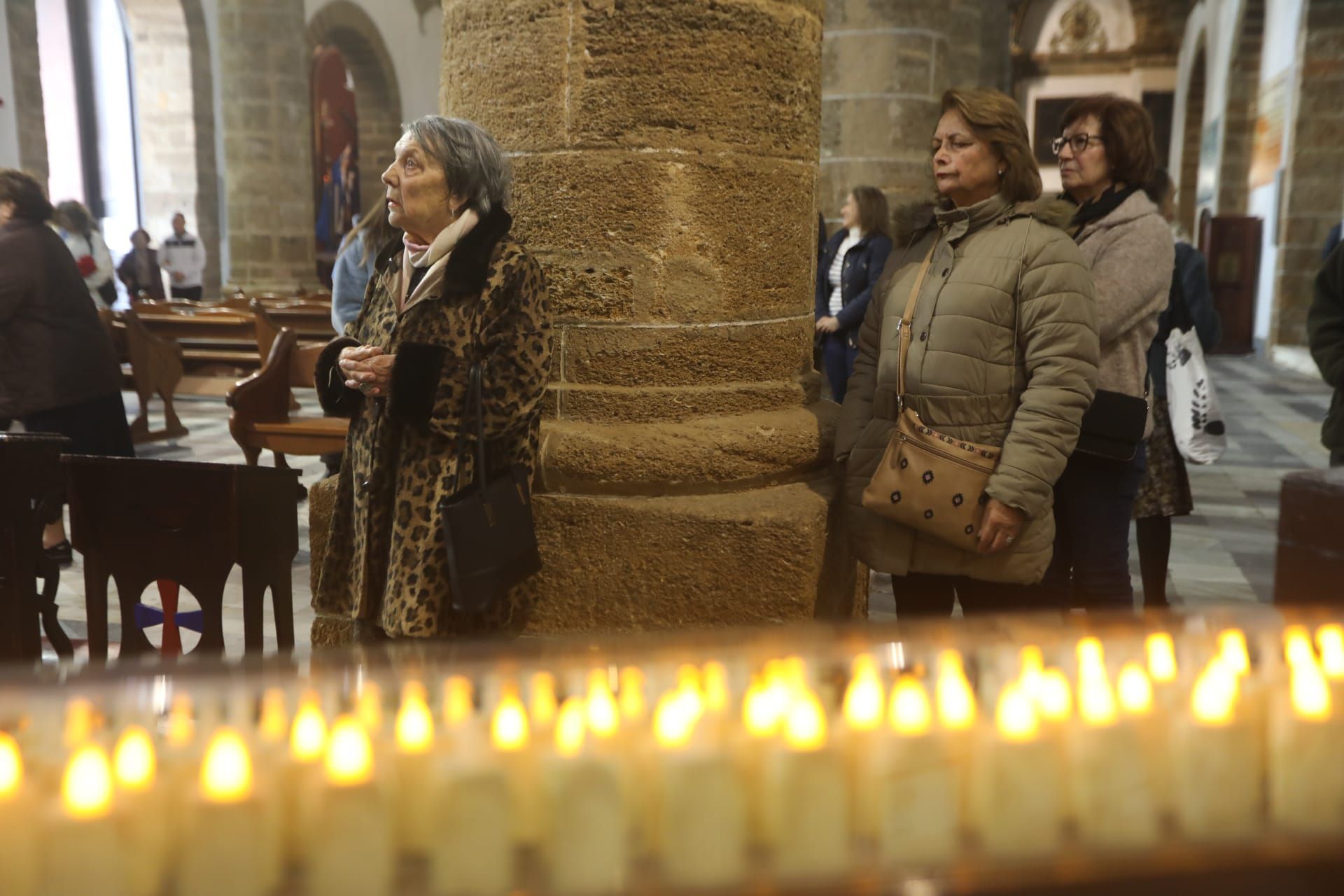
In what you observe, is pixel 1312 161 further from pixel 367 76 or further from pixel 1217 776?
pixel 1217 776

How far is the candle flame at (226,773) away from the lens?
0.83m

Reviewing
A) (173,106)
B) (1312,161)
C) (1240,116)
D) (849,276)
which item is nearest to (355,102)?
(173,106)

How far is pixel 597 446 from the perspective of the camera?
2.51 metres

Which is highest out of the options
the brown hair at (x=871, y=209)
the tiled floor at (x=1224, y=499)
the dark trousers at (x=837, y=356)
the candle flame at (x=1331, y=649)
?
the brown hair at (x=871, y=209)

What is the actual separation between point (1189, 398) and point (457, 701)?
2.74 meters

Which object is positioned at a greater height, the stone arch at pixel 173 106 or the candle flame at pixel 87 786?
the stone arch at pixel 173 106

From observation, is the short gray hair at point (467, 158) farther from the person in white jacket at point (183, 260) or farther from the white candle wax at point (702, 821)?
the person in white jacket at point (183, 260)

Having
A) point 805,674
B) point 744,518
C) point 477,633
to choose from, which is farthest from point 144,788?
point 744,518

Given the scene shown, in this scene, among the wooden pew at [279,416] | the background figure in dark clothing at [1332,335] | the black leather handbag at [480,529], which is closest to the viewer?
the black leather handbag at [480,529]

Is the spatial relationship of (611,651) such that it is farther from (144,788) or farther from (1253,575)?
(1253,575)

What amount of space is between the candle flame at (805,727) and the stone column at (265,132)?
1185 cm

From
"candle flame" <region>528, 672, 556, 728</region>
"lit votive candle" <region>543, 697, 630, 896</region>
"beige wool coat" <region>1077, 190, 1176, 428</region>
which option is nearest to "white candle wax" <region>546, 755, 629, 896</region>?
"lit votive candle" <region>543, 697, 630, 896</region>

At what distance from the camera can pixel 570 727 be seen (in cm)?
96

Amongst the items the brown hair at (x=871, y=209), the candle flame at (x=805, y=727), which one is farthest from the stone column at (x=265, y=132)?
the candle flame at (x=805, y=727)
